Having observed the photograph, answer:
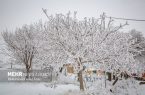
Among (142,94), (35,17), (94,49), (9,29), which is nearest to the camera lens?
(94,49)

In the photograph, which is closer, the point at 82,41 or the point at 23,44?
the point at 82,41

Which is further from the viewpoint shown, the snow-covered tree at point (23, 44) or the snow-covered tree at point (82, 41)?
the snow-covered tree at point (23, 44)

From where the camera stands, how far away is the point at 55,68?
5824 mm

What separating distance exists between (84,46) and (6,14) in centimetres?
641

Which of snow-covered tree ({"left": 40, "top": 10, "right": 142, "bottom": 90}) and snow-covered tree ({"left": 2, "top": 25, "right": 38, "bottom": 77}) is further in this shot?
snow-covered tree ({"left": 2, "top": 25, "right": 38, "bottom": 77})

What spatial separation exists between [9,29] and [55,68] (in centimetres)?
756

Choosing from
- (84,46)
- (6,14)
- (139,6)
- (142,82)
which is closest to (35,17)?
(6,14)

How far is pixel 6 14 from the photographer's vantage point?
422 inches

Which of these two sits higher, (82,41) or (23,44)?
(23,44)

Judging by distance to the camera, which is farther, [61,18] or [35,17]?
[35,17]

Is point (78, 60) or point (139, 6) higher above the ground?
point (139, 6)

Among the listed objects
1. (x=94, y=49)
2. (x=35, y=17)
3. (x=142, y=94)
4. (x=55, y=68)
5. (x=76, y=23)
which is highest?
(x=35, y=17)

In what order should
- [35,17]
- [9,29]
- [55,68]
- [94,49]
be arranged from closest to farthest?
1. [94,49]
2. [55,68]
3. [35,17]
4. [9,29]

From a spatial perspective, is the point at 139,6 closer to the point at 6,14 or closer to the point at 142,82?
the point at 142,82
